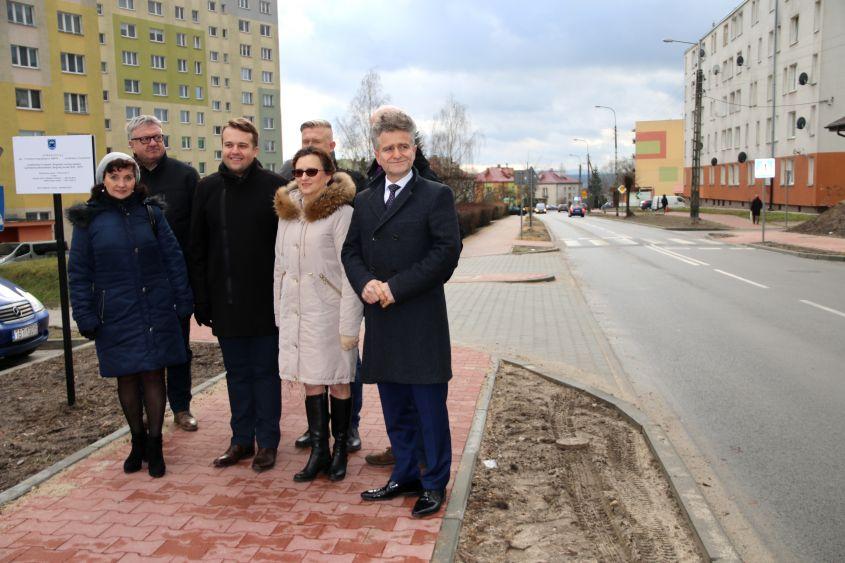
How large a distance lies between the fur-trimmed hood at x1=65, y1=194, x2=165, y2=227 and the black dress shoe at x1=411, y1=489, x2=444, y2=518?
2.51 metres

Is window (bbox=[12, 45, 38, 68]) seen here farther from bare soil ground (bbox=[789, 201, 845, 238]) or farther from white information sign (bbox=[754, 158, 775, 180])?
bare soil ground (bbox=[789, 201, 845, 238])

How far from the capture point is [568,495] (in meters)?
4.29

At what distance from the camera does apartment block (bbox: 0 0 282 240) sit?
145 feet

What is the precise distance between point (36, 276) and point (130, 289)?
48.2 ft

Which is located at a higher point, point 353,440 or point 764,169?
point 764,169

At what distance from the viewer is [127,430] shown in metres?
5.37

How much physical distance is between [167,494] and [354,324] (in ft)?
4.85

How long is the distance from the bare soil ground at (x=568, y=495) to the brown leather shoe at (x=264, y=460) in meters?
1.31

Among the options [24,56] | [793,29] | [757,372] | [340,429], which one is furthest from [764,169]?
[24,56]

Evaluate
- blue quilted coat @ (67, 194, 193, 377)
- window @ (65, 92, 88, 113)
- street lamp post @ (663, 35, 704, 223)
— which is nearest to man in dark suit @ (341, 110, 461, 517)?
blue quilted coat @ (67, 194, 193, 377)

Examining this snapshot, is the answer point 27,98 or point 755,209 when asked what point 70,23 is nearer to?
point 27,98

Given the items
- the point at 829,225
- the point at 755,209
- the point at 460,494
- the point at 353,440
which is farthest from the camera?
the point at 755,209

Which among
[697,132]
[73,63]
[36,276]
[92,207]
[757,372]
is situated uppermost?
[73,63]

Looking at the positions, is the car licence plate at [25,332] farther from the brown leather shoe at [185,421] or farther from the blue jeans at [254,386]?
the blue jeans at [254,386]
